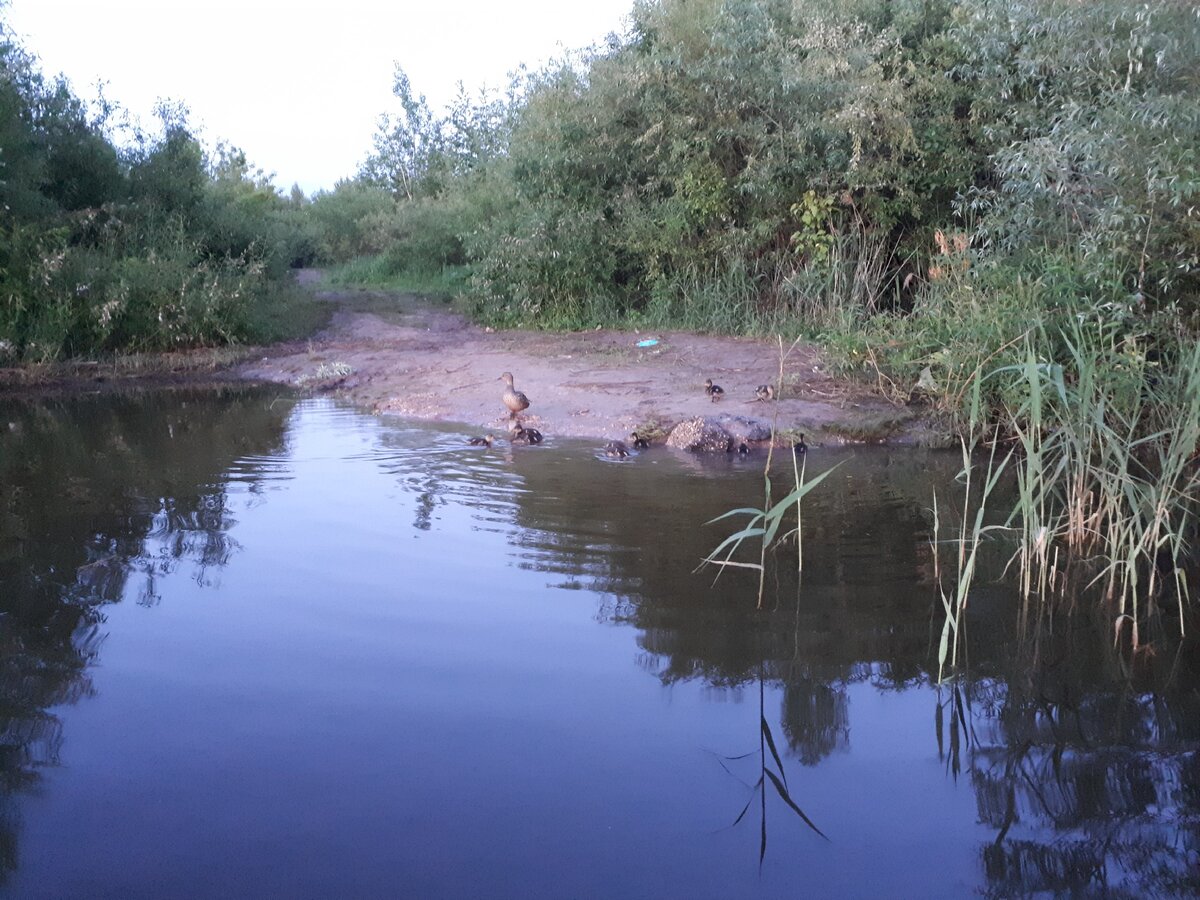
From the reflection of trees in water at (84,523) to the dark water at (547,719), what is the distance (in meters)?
0.03

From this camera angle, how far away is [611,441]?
9.30 m

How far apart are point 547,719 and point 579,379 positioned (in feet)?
25.5

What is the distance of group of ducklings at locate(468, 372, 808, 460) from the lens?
8940mm

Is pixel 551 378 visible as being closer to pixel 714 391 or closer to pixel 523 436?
pixel 714 391

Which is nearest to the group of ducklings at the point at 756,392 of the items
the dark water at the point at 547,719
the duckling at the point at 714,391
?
the duckling at the point at 714,391

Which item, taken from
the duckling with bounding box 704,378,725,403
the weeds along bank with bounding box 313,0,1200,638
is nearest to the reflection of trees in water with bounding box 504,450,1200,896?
the weeds along bank with bounding box 313,0,1200,638

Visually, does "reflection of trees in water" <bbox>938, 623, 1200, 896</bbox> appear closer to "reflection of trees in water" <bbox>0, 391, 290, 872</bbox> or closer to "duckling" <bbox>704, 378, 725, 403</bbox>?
"reflection of trees in water" <bbox>0, 391, 290, 872</bbox>

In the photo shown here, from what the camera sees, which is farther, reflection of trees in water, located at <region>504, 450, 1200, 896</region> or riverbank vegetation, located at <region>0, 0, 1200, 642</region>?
riverbank vegetation, located at <region>0, 0, 1200, 642</region>

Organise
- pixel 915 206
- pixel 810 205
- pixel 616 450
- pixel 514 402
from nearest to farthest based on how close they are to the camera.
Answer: pixel 616 450 → pixel 514 402 → pixel 915 206 → pixel 810 205

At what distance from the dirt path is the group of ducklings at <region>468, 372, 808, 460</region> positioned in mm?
124

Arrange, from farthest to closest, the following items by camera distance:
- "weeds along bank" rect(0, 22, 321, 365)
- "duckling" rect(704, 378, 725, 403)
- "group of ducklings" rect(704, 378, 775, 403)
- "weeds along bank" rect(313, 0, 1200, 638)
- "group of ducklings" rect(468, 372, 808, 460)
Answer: "weeds along bank" rect(0, 22, 321, 365) < "duckling" rect(704, 378, 725, 403) < "group of ducklings" rect(704, 378, 775, 403) < "group of ducklings" rect(468, 372, 808, 460) < "weeds along bank" rect(313, 0, 1200, 638)

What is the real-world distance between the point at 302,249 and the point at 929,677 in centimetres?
2335

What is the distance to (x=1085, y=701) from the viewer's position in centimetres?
428

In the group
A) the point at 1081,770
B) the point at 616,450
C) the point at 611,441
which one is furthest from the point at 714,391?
the point at 1081,770
